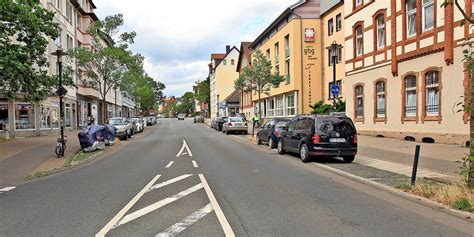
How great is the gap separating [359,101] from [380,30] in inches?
191

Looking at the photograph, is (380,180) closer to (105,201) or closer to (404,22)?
(105,201)

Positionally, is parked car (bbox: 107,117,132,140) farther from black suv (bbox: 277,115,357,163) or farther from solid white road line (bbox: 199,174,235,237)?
solid white road line (bbox: 199,174,235,237)

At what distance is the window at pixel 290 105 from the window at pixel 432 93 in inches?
935

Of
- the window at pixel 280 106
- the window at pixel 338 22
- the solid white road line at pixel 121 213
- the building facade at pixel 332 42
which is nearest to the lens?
the solid white road line at pixel 121 213

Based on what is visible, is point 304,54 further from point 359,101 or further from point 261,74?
point 359,101

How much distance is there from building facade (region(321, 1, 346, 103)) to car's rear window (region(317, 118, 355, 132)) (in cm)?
2303

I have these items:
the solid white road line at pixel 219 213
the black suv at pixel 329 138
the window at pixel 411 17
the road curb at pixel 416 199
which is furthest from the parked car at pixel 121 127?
the solid white road line at pixel 219 213

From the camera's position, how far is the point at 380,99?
2558 cm

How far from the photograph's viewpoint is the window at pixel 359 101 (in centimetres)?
2779

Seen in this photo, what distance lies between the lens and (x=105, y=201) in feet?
27.5

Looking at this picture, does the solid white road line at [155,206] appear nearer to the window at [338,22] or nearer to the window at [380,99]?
the window at [380,99]

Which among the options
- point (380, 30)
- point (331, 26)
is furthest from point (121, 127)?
point (331, 26)

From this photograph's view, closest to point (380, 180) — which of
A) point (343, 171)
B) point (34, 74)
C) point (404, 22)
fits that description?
point (343, 171)

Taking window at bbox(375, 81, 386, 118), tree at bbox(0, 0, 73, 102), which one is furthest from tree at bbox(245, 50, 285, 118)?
tree at bbox(0, 0, 73, 102)
